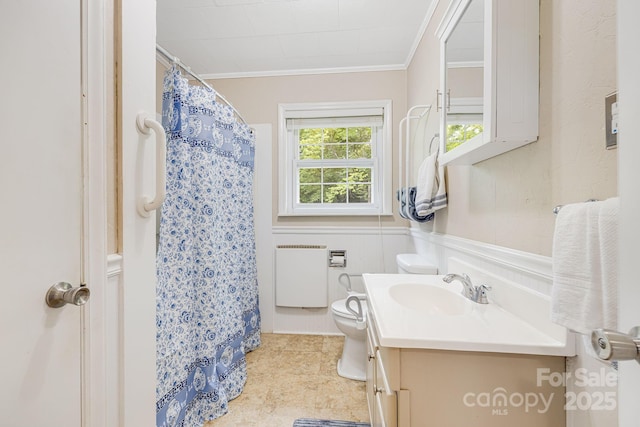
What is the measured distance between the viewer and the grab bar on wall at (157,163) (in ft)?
2.74

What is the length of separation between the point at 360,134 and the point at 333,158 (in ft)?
1.10

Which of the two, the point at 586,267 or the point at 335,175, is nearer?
the point at 586,267

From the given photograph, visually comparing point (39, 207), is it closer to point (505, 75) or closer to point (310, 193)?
point (505, 75)

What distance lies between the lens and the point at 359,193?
2518mm

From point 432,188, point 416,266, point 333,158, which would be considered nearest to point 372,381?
point 416,266

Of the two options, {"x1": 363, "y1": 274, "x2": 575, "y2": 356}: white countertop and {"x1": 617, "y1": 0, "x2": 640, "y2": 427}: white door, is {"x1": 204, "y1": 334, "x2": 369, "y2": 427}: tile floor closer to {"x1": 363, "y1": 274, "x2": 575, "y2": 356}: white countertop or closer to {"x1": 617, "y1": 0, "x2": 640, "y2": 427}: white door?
{"x1": 363, "y1": 274, "x2": 575, "y2": 356}: white countertop

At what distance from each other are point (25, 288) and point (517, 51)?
1.39 meters

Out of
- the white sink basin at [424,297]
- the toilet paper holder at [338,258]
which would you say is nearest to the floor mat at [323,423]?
the white sink basin at [424,297]

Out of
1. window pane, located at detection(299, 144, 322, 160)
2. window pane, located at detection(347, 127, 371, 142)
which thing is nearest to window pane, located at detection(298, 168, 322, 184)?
window pane, located at detection(299, 144, 322, 160)

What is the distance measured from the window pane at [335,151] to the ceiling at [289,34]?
2.18ft

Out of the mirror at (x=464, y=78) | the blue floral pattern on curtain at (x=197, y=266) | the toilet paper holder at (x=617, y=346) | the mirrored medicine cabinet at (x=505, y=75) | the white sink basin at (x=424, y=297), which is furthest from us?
the blue floral pattern on curtain at (x=197, y=266)

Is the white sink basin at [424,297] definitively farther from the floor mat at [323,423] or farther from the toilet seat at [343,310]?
the floor mat at [323,423]

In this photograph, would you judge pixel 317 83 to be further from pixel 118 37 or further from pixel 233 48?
pixel 118 37

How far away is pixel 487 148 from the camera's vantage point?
918 millimetres
